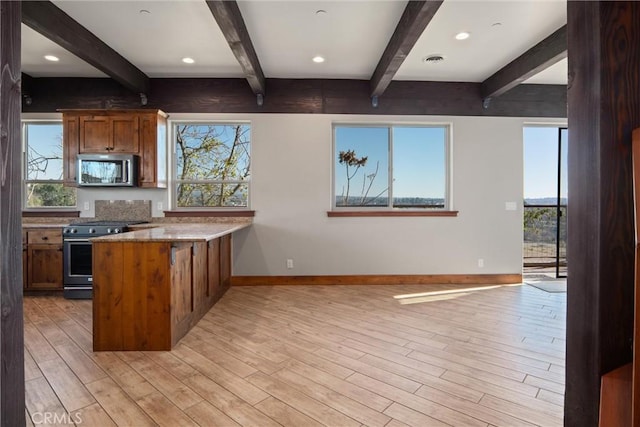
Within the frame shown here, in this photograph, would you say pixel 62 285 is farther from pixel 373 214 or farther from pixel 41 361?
pixel 373 214

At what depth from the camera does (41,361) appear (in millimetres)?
2258

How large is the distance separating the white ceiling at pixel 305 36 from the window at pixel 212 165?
30.9 inches

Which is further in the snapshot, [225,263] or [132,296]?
[225,263]

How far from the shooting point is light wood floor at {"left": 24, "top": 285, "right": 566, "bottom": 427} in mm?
1694

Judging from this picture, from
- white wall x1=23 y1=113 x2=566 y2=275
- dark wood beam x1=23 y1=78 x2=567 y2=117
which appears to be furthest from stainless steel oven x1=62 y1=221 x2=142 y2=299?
dark wood beam x1=23 y1=78 x2=567 y2=117

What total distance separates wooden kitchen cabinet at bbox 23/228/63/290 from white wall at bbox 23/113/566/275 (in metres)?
0.59

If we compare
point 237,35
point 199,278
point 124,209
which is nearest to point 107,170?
point 124,209

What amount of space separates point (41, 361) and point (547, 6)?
5.06 metres

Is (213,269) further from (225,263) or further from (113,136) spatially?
(113,136)

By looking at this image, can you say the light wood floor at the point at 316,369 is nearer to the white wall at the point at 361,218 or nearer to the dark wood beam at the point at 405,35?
the white wall at the point at 361,218

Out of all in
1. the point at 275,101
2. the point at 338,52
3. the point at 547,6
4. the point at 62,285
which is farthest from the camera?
the point at 275,101

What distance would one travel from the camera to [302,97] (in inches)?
172

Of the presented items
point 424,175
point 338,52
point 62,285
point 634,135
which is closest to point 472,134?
point 424,175

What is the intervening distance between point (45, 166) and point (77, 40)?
7.62ft
